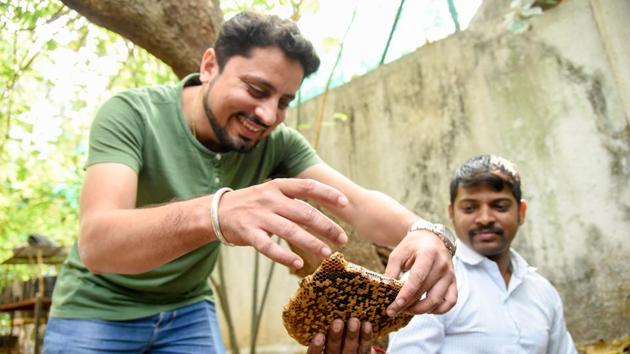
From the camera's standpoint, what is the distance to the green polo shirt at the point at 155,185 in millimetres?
1959

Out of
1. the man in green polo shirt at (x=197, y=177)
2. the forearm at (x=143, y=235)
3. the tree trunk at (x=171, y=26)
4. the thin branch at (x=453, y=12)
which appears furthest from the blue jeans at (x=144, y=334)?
the thin branch at (x=453, y=12)

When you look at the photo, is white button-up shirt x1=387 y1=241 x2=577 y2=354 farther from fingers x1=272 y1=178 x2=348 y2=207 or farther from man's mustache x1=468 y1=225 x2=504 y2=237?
fingers x1=272 y1=178 x2=348 y2=207

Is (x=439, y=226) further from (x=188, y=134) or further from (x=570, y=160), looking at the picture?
(x=570, y=160)

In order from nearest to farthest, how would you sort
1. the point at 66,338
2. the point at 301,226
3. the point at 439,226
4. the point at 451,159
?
1. the point at 301,226
2. the point at 439,226
3. the point at 66,338
4. the point at 451,159

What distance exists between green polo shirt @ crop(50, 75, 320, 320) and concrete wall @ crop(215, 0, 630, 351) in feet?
6.71

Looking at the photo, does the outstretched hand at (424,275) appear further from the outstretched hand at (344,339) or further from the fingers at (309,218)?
the fingers at (309,218)

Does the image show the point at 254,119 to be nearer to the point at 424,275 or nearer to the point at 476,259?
the point at 424,275

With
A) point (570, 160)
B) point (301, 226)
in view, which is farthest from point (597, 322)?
point (301, 226)

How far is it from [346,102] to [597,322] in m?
2.54

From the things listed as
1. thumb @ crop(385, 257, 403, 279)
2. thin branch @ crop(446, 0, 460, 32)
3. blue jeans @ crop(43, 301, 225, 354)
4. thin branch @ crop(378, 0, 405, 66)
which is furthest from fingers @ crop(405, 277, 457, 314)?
thin branch @ crop(378, 0, 405, 66)

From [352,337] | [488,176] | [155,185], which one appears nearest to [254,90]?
[155,185]

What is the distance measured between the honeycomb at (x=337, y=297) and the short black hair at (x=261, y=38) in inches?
40.2

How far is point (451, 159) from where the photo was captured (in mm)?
3977

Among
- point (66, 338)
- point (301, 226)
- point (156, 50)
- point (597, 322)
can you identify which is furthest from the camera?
point (597, 322)
